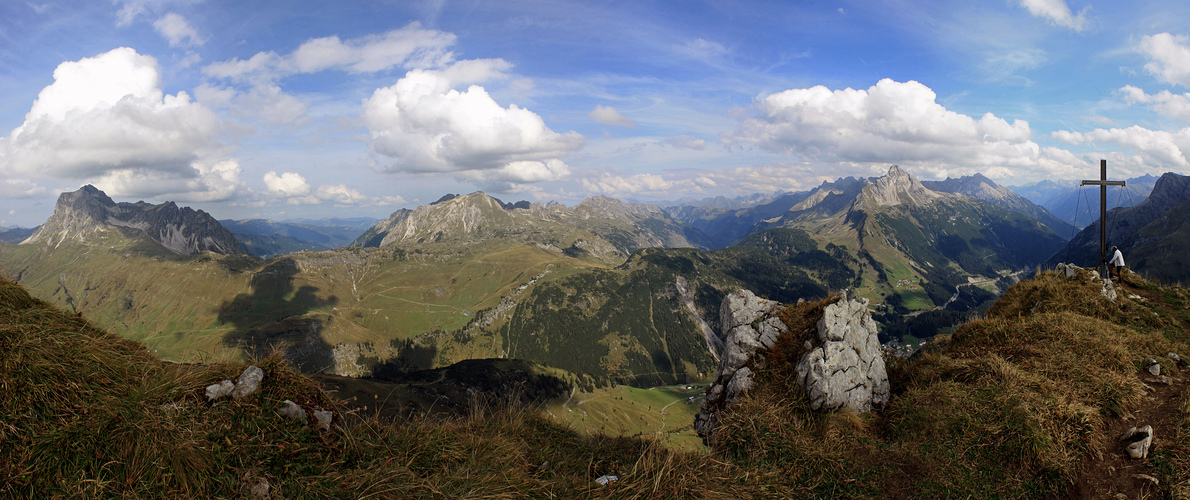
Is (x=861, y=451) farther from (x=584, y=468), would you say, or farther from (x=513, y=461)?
(x=513, y=461)

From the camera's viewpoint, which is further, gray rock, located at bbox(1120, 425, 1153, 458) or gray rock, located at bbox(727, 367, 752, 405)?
gray rock, located at bbox(727, 367, 752, 405)

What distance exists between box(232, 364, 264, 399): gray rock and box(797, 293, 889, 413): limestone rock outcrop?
1222 centimetres

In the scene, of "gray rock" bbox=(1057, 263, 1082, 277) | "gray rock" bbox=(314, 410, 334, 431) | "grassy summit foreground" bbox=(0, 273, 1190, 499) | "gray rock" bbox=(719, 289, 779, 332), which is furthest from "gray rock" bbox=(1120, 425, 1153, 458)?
"gray rock" bbox=(1057, 263, 1082, 277)

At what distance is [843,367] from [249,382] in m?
13.9

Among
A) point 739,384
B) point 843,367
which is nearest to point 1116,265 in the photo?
point 843,367

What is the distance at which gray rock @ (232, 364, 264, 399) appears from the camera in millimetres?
6600

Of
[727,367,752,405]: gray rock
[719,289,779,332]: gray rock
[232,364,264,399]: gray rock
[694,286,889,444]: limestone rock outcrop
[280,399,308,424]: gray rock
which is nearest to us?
[232,364,264,399]: gray rock

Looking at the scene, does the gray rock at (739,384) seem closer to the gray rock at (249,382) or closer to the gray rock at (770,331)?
the gray rock at (770,331)

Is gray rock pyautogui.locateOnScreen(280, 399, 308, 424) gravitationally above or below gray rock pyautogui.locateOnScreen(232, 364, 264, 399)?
below

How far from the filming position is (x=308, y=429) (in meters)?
6.61

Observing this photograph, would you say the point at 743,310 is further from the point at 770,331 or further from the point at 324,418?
the point at 324,418

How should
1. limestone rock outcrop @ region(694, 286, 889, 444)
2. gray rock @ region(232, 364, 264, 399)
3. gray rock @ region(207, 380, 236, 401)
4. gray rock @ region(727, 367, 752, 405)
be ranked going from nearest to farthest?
gray rock @ region(207, 380, 236, 401)
gray rock @ region(232, 364, 264, 399)
limestone rock outcrop @ region(694, 286, 889, 444)
gray rock @ region(727, 367, 752, 405)

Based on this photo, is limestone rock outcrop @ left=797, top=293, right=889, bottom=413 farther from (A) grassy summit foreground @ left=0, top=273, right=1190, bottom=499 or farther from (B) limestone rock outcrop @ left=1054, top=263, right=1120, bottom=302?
(B) limestone rock outcrop @ left=1054, top=263, right=1120, bottom=302

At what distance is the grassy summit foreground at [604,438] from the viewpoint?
5.29 metres
